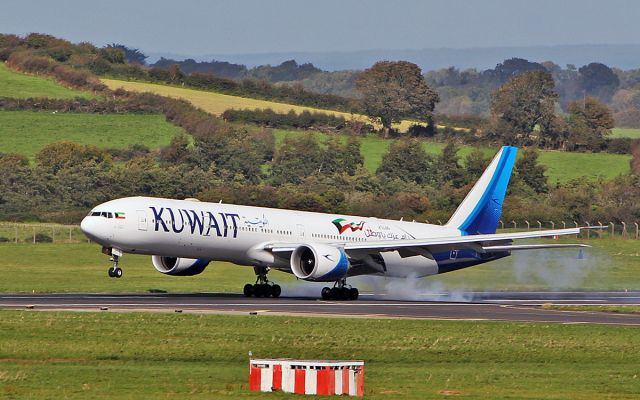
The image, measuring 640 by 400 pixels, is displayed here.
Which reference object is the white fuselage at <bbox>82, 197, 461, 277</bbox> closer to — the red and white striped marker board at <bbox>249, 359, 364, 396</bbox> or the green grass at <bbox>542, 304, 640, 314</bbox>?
the green grass at <bbox>542, 304, 640, 314</bbox>

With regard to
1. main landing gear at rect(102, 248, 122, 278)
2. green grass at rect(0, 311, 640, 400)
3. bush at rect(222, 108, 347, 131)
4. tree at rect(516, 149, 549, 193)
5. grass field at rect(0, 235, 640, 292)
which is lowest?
grass field at rect(0, 235, 640, 292)

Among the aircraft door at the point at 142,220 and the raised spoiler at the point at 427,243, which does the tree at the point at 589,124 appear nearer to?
the raised spoiler at the point at 427,243

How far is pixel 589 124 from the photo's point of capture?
18375cm

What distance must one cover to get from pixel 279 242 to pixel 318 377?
1346 inches

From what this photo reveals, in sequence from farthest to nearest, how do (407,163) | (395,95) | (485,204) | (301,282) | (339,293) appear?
(395,95), (407,163), (301,282), (485,204), (339,293)

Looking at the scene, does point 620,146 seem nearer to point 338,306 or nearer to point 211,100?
point 211,100

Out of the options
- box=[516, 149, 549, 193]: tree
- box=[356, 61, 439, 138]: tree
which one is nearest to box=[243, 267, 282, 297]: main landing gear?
box=[516, 149, 549, 193]: tree

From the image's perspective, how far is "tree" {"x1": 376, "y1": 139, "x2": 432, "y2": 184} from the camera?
469 feet

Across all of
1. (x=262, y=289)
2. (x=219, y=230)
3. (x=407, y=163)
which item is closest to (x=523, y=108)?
(x=407, y=163)

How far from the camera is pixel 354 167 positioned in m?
143

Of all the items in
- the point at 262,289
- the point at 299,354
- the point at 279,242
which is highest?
the point at 279,242

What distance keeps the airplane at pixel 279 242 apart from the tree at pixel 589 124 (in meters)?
106

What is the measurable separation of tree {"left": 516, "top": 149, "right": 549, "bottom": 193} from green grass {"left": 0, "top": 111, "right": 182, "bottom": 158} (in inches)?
1448

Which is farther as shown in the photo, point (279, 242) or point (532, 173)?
point (532, 173)
